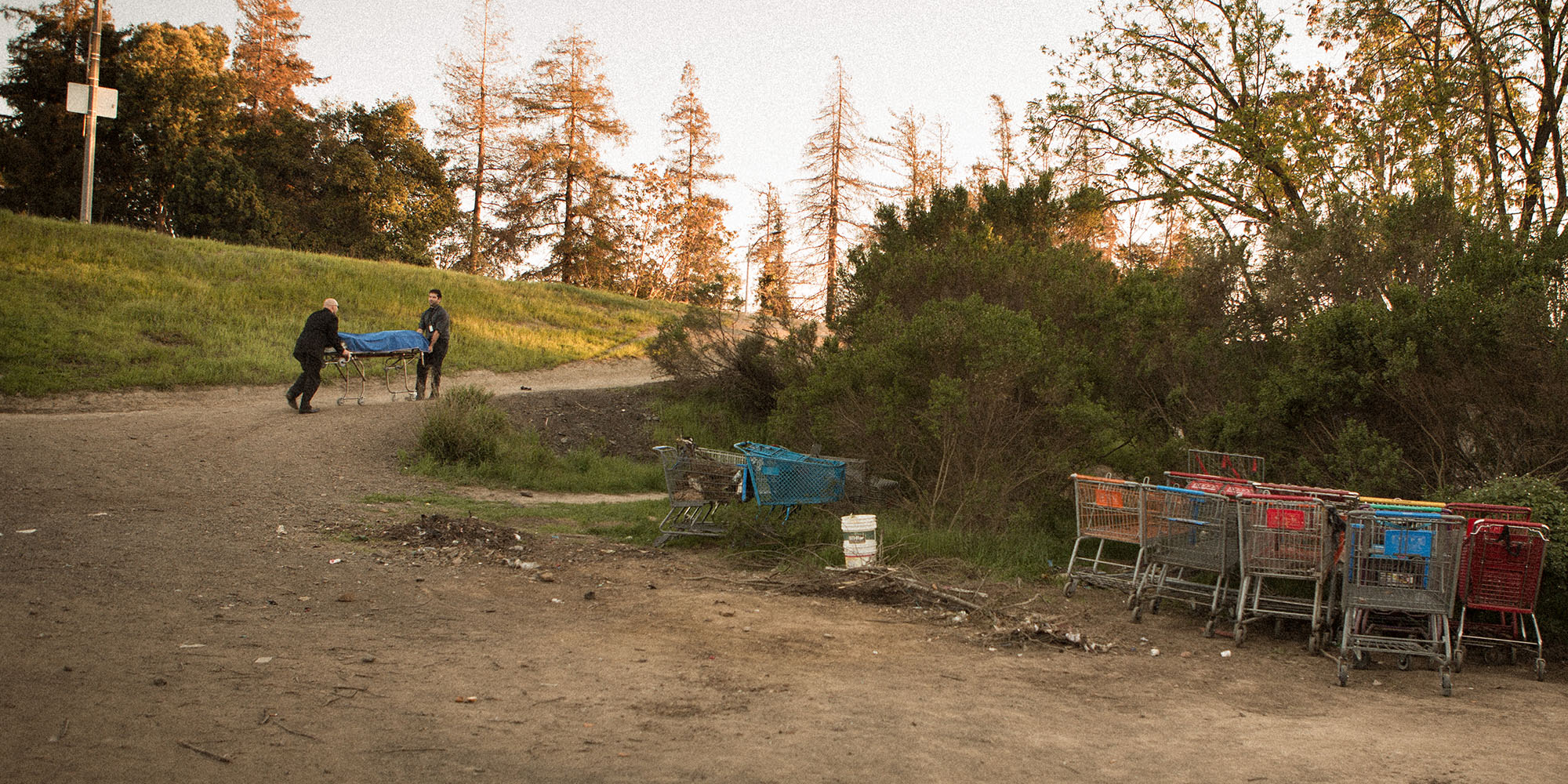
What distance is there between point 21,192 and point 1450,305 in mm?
46644

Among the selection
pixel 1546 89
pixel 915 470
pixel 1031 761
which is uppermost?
pixel 1546 89

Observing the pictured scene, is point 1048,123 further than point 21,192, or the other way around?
point 21,192

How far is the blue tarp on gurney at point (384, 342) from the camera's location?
15.9m

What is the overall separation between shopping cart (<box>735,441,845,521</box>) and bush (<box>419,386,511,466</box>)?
5.41m

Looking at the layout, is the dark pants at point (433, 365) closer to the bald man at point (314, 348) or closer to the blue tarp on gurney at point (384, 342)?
the blue tarp on gurney at point (384, 342)

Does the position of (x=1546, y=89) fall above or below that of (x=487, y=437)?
above

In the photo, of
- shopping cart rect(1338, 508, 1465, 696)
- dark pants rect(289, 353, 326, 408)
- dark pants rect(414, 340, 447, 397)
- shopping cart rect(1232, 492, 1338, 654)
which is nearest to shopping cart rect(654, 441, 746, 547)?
shopping cart rect(1232, 492, 1338, 654)

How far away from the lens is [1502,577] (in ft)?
21.9

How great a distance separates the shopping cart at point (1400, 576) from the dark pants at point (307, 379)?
14.4m

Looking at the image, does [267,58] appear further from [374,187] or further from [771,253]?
[771,253]

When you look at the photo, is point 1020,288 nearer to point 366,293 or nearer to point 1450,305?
point 1450,305

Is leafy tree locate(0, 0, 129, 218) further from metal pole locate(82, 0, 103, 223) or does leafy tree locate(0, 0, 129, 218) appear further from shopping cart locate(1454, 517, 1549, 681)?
shopping cart locate(1454, 517, 1549, 681)

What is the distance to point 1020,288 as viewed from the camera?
13078 millimetres

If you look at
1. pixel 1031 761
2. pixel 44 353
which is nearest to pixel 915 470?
pixel 1031 761
